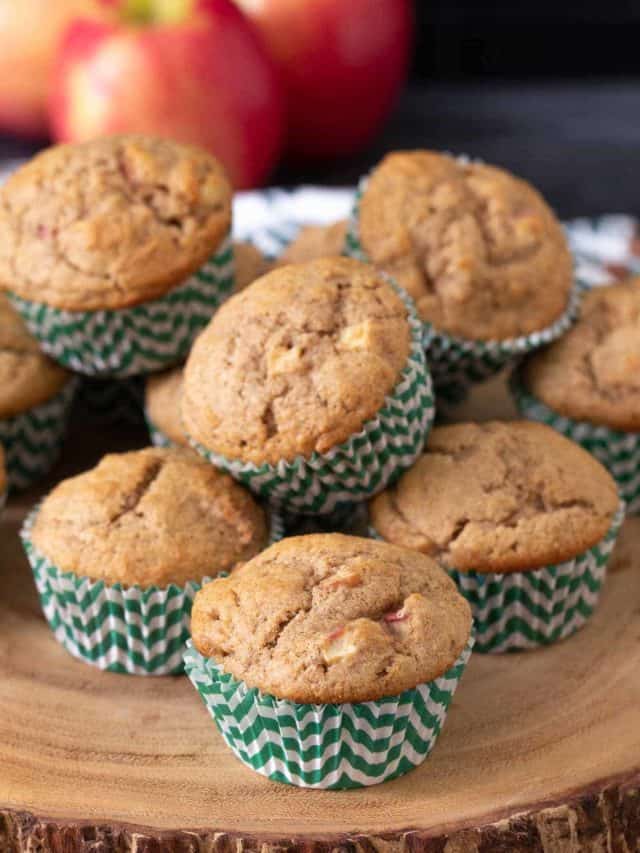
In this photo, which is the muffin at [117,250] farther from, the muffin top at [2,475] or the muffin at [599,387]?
the muffin at [599,387]

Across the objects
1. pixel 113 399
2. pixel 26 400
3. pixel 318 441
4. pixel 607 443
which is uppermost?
pixel 318 441

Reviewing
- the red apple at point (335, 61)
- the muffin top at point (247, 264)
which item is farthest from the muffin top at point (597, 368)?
the red apple at point (335, 61)

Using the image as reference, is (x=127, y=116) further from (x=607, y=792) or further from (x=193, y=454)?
(x=607, y=792)

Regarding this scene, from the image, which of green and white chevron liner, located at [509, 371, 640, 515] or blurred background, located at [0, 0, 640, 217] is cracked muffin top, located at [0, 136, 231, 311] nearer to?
green and white chevron liner, located at [509, 371, 640, 515]

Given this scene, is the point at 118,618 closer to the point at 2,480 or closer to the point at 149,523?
the point at 149,523

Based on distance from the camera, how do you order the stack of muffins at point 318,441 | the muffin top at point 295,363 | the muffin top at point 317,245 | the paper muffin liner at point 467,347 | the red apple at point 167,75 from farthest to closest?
the red apple at point 167,75 → the muffin top at point 317,245 → the paper muffin liner at point 467,347 → the muffin top at point 295,363 → the stack of muffins at point 318,441

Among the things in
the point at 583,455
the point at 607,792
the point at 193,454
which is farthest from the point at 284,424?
the point at 607,792

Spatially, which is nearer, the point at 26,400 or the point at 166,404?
the point at 166,404

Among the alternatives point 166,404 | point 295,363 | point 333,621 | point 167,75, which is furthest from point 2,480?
point 167,75
